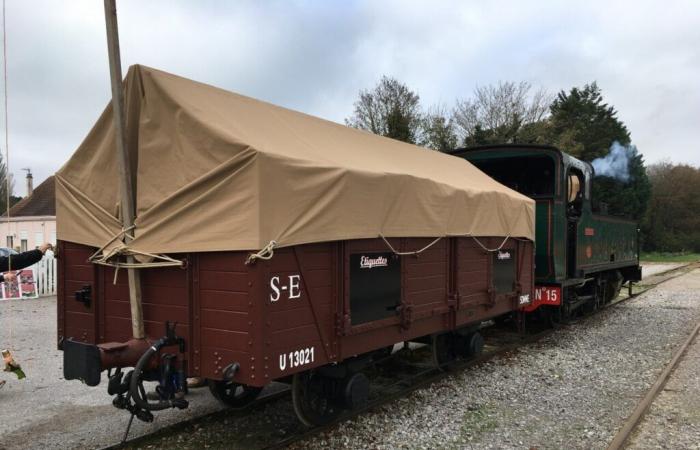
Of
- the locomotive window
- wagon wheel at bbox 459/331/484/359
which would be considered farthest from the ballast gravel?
the locomotive window

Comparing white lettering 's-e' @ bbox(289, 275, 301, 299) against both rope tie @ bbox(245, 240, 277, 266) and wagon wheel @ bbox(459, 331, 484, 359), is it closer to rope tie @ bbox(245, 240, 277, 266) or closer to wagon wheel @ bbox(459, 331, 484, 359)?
rope tie @ bbox(245, 240, 277, 266)

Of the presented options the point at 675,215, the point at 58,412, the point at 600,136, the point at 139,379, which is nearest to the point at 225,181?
the point at 139,379

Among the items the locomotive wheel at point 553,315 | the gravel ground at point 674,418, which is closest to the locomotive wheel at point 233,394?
Answer: the gravel ground at point 674,418

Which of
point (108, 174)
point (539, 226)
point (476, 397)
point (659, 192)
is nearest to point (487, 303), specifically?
point (476, 397)

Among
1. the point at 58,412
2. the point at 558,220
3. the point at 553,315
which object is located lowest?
the point at 58,412

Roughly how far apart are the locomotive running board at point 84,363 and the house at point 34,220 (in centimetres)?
2836

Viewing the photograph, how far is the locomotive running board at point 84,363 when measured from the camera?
353cm

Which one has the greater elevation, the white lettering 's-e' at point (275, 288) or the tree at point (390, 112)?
the tree at point (390, 112)

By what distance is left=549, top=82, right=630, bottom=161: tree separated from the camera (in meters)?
42.6

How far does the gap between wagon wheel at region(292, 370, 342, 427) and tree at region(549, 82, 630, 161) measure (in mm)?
40517

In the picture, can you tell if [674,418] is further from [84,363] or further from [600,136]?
[600,136]

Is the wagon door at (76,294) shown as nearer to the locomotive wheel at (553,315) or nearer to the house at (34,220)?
the locomotive wheel at (553,315)

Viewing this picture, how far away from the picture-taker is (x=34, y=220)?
30.2 metres

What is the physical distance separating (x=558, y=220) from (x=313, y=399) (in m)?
5.99
